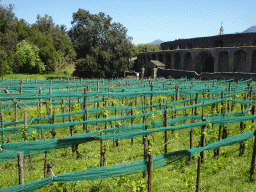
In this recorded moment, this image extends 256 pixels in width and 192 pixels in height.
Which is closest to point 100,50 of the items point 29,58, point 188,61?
point 29,58

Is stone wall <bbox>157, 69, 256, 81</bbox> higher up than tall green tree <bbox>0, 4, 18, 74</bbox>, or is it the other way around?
tall green tree <bbox>0, 4, 18, 74</bbox>

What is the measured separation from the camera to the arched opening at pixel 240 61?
32062 millimetres

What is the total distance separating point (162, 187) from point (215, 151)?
97.6 inches

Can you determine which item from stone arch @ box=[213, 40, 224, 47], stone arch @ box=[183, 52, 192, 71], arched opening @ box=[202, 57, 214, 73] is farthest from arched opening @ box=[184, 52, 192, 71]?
stone arch @ box=[213, 40, 224, 47]

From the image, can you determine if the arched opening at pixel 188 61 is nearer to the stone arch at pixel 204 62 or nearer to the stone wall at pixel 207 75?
the stone arch at pixel 204 62

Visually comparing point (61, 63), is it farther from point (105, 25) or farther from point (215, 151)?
point (215, 151)

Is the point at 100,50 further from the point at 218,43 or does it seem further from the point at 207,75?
the point at 218,43

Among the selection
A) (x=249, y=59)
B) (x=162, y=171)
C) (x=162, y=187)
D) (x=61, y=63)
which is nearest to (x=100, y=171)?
(x=162, y=187)

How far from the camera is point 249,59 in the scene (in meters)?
29.5

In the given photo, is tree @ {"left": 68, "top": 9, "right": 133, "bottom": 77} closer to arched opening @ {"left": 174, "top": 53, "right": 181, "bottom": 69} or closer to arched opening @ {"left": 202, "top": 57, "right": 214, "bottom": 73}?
arched opening @ {"left": 174, "top": 53, "right": 181, "bottom": 69}

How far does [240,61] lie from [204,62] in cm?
605

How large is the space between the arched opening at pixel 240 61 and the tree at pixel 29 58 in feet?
106

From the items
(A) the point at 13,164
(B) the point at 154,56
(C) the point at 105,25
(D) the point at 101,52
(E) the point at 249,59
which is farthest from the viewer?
(B) the point at 154,56

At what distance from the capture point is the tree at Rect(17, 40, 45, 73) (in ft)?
120
